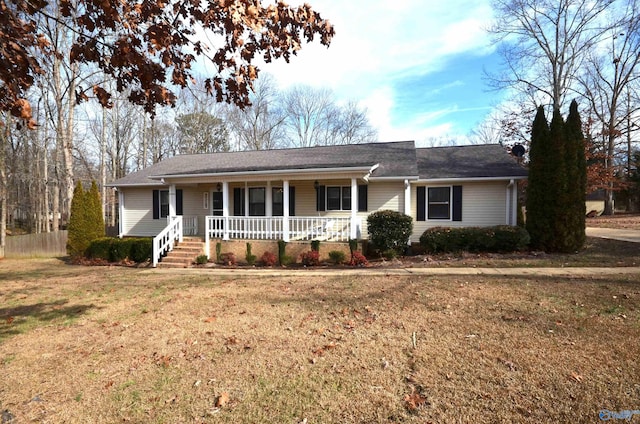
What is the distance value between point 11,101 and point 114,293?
470 cm

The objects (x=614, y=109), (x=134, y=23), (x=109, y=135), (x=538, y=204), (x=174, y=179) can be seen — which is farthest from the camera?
(x=109, y=135)

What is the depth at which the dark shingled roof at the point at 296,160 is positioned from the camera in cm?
1334

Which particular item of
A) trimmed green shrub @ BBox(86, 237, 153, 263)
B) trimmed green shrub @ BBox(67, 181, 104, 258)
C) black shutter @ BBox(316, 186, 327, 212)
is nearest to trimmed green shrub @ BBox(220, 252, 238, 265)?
trimmed green shrub @ BBox(86, 237, 153, 263)

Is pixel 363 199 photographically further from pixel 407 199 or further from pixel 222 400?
→ pixel 222 400

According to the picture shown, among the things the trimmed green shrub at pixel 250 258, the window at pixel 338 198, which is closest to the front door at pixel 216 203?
the trimmed green shrub at pixel 250 258

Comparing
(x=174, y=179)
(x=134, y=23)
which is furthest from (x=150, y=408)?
(x=174, y=179)

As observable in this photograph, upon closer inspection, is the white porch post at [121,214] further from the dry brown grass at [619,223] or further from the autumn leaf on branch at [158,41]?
the dry brown grass at [619,223]

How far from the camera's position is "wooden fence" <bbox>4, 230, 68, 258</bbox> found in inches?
646

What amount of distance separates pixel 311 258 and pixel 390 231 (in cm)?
293

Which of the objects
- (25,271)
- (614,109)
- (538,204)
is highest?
(614,109)

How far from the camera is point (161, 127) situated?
110 feet

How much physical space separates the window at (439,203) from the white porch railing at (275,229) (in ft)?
11.7

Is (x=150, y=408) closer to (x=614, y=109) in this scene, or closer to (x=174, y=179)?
(x=174, y=179)

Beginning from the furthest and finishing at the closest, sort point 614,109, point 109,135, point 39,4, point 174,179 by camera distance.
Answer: point 109,135, point 614,109, point 174,179, point 39,4
